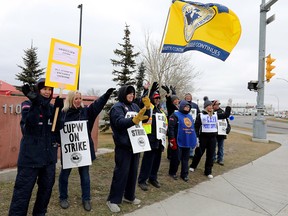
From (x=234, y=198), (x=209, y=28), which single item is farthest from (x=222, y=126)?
(x=209, y=28)

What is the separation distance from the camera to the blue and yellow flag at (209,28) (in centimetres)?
561

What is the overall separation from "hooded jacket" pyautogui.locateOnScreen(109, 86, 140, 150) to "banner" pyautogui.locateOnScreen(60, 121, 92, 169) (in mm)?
484

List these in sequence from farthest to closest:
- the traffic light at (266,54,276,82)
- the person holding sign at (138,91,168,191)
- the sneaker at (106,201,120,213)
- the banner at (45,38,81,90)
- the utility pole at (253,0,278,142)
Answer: the utility pole at (253,0,278,142) < the traffic light at (266,54,276,82) < the person holding sign at (138,91,168,191) < the sneaker at (106,201,120,213) < the banner at (45,38,81,90)

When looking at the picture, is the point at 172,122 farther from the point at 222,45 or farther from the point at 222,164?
the point at 222,164

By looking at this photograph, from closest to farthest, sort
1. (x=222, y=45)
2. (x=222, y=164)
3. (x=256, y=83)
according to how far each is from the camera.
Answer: (x=222, y=45) < (x=222, y=164) < (x=256, y=83)

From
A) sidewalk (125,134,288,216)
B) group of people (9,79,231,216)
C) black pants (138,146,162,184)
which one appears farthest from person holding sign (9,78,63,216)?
black pants (138,146,162,184)

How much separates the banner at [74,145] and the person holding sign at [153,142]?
1.25 metres

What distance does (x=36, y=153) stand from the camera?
131 inches

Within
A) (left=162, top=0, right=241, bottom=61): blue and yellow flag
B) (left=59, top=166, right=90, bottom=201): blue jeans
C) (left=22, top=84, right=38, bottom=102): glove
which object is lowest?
(left=59, top=166, right=90, bottom=201): blue jeans

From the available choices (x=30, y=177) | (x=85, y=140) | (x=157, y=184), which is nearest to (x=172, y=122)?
(x=157, y=184)

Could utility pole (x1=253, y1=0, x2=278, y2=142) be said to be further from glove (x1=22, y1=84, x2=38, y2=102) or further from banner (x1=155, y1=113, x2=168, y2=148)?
glove (x1=22, y1=84, x2=38, y2=102)

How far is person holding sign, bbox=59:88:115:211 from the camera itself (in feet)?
13.5

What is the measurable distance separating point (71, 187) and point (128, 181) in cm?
128

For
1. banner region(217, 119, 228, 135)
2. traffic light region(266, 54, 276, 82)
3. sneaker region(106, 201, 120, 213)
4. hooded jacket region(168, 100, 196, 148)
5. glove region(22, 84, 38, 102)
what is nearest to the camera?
glove region(22, 84, 38, 102)
